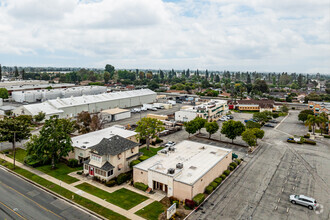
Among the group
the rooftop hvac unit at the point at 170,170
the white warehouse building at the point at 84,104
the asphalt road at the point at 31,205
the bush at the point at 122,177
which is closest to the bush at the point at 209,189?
the rooftop hvac unit at the point at 170,170

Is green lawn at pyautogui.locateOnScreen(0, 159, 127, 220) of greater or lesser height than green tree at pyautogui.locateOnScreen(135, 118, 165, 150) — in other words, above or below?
below

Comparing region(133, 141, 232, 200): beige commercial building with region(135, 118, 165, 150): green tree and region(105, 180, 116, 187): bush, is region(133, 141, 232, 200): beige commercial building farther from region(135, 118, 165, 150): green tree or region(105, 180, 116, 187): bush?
region(135, 118, 165, 150): green tree

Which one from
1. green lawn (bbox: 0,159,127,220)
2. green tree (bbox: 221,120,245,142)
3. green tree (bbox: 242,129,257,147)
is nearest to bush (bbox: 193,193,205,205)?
green lawn (bbox: 0,159,127,220)

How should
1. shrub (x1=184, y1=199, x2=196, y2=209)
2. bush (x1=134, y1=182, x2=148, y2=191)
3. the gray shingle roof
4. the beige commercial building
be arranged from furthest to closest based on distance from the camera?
the gray shingle roof, bush (x1=134, y1=182, x2=148, y2=191), the beige commercial building, shrub (x1=184, y1=199, x2=196, y2=209)

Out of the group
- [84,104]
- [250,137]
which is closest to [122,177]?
[250,137]

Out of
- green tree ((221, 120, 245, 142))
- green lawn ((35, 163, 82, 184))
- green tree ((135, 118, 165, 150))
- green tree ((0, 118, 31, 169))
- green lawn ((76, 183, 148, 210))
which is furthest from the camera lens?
green tree ((221, 120, 245, 142))

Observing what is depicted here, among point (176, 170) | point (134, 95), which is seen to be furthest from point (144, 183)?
point (134, 95)

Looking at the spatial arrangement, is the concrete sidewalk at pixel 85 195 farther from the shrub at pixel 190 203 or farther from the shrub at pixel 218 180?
the shrub at pixel 218 180
